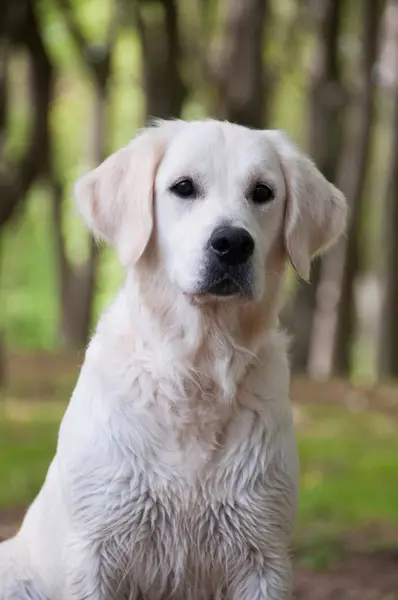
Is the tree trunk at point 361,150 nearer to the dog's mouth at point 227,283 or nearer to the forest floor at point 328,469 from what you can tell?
the forest floor at point 328,469

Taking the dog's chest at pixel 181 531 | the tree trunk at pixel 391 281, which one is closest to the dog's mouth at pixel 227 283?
the dog's chest at pixel 181 531

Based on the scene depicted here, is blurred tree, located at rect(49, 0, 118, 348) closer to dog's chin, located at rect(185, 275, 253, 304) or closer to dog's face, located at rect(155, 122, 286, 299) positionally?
dog's face, located at rect(155, 122, 286, 299)

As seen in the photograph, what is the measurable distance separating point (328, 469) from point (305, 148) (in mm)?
7463

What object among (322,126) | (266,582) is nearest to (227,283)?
(266,582)

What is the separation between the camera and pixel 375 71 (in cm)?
1546

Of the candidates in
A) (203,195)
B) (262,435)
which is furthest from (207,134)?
(262,435)

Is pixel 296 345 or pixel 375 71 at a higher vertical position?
pixel 375 71

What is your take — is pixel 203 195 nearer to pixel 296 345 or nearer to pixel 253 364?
pixel 253 364

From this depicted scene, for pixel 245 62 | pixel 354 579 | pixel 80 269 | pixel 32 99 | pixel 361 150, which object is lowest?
pixel 80 269

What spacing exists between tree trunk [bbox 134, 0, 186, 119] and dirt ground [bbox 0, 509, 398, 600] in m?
8.34

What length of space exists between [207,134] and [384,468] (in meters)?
5.44

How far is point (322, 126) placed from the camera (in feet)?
48.0

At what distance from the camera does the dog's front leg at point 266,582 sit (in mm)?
3961

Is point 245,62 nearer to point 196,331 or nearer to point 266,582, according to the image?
point 196,331
